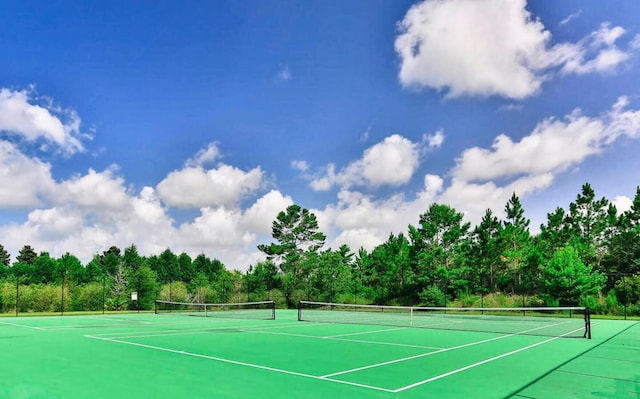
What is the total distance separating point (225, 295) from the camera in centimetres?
3897

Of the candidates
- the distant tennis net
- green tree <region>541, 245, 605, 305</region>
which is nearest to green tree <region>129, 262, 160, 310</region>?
the distant tennis net

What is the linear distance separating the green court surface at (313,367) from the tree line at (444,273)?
2180 cm

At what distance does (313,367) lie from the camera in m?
9.22

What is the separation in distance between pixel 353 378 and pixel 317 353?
3.42 meters

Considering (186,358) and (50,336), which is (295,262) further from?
(186,358)

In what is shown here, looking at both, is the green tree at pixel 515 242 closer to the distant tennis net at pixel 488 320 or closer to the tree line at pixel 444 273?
the tree line at pixel 444 273

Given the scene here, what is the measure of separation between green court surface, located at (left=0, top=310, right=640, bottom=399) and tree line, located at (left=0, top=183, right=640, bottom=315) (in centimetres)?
2180

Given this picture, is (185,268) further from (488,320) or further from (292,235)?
(488,320)

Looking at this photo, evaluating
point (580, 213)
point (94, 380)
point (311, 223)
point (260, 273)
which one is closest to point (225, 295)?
point (260, 273)

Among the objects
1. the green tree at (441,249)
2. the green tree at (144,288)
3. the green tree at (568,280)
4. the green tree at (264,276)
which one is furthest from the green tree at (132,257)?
the green tree at (568,280)

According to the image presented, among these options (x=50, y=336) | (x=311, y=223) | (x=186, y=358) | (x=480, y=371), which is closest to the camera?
(x=480, y=371)

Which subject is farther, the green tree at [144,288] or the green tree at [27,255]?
the green tree at [27,255]

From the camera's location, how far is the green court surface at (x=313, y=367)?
277 inches

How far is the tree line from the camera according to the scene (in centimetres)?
3491
